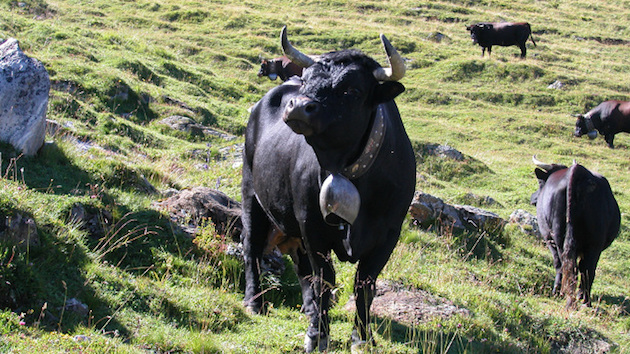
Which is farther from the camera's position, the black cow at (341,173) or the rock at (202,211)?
the rock at (202,211)

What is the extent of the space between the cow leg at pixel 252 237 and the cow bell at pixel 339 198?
83.5 inches

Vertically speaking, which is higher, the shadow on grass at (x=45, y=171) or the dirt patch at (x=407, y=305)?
the shadow on grass at (x=45, y=171)

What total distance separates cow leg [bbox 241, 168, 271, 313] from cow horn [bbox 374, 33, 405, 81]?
9.17 ft

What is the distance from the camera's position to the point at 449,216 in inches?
420

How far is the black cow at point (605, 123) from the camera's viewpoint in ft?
79.4

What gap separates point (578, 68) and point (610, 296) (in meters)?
29.8

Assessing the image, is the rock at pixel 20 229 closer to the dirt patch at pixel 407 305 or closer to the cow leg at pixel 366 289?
the cow leg at pixel 366 289

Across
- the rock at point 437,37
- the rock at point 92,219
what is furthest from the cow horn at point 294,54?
the rock at point 437,37

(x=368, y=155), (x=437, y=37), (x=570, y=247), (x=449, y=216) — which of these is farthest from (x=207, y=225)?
(x=437, y=37)

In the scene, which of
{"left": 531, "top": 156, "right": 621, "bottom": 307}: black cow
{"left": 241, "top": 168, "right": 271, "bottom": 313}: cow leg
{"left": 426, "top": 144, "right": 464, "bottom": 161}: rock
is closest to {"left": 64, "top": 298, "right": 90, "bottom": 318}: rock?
{"left": 241, "top": 168, "right": 271, "bottom": 313}: cow leg

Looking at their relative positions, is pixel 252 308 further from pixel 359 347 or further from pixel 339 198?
pixel 339 198

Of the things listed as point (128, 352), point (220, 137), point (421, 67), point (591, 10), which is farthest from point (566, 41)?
point (128, 352)

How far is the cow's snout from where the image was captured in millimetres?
4801

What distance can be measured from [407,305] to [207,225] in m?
2.56
